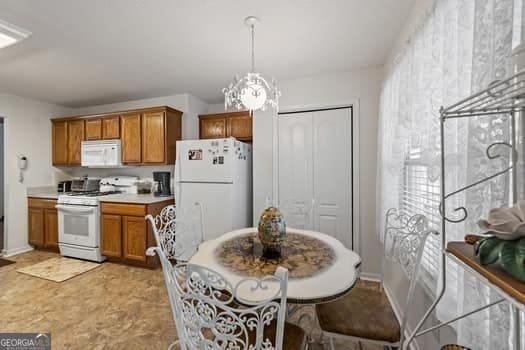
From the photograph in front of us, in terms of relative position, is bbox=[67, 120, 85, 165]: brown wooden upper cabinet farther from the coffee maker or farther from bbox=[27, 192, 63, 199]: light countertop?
the coffee maker

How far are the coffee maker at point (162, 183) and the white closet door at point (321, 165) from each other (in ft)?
5.90

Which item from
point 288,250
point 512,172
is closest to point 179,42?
point 288,250

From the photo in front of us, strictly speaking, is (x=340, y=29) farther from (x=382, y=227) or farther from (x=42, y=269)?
(x=42, y=269)

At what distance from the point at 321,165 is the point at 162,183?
2409 mm

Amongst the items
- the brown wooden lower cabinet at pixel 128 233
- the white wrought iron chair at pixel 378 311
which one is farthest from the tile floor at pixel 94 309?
the white wrought iron chair at pixel 378 311

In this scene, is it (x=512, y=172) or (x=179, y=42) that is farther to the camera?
(x=179, y=42)

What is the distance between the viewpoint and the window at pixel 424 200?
1336mm

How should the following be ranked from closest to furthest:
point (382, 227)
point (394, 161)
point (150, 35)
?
point (394, 161) < point (150, 35) < point (382, 227)

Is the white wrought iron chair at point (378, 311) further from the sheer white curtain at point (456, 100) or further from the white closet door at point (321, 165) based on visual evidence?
the white closet door at point (321, 165)

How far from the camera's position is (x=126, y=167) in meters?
4.13

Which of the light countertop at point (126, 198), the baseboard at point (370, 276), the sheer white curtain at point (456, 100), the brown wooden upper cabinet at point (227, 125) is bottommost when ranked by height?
the baseboard at point (370, 276)

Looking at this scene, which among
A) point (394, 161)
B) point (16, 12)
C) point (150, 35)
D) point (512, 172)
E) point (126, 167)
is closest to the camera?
point (512, 172)

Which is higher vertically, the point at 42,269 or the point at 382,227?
the point at 382,227

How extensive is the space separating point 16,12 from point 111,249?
2706 mm
